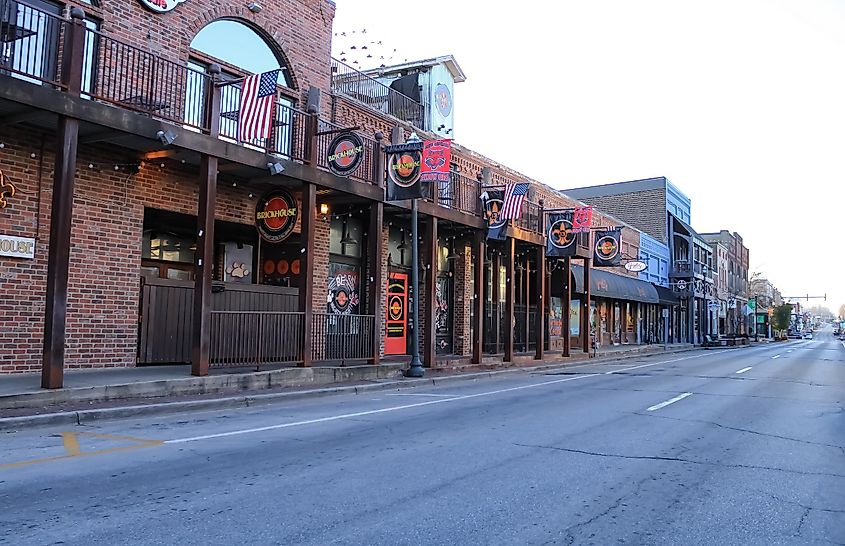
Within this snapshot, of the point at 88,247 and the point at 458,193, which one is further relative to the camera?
the point at 458,193

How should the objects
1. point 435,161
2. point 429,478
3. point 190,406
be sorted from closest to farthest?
point 429,478, point 190,406, point 435,161

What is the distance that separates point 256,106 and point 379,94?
42.5ft

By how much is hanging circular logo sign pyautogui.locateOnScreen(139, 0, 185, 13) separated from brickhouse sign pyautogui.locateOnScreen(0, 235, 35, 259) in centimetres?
495

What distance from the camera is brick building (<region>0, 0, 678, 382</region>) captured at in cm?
1091

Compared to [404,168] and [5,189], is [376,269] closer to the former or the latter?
[404,168]

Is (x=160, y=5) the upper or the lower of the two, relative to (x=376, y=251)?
upper

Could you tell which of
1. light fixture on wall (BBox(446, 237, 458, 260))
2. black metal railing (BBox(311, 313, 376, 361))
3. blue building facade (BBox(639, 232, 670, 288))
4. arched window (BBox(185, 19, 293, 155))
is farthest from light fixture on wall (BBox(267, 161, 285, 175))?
Result: blue building facade (BBox(639, 232, 670, 288))

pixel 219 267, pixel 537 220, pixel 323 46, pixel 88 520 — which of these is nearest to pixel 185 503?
pixel 88 520

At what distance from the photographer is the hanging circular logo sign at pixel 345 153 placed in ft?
48.8

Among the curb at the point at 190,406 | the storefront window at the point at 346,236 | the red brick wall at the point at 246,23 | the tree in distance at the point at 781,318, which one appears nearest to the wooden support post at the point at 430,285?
the curb at the point at 190,406

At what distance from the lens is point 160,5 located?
13.3 m

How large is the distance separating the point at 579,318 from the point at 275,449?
95.1ft

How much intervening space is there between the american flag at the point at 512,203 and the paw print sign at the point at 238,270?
8.17 m

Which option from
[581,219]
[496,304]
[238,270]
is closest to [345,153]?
[238,270]
